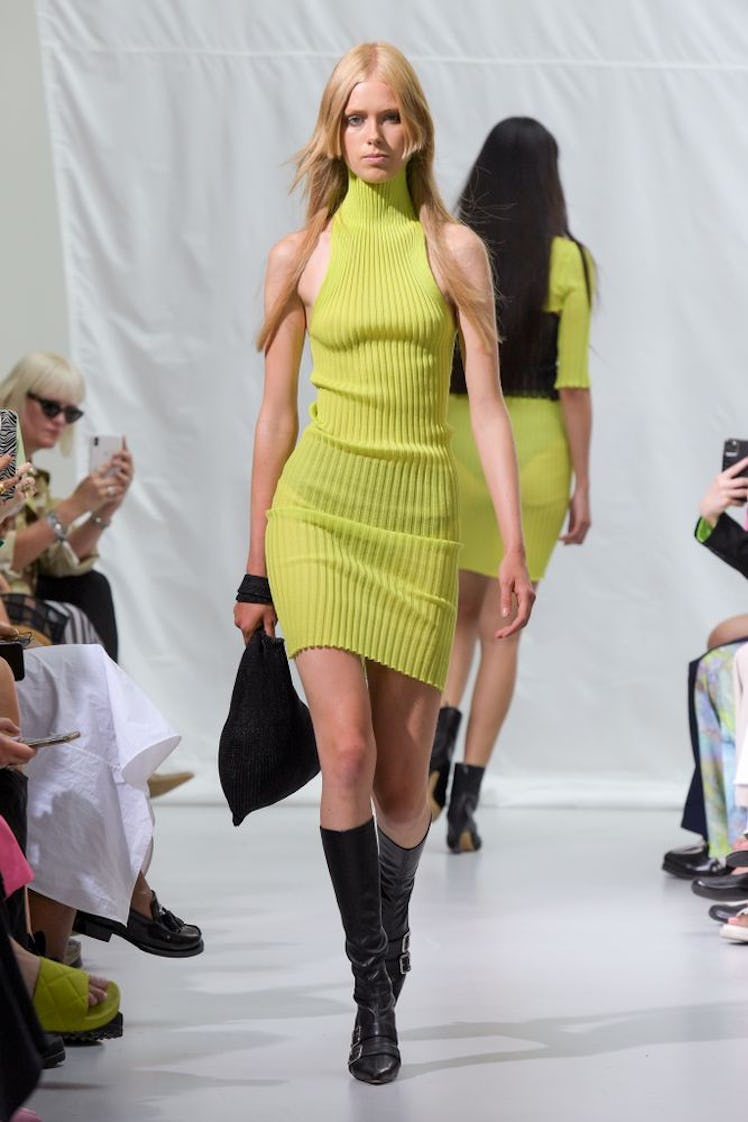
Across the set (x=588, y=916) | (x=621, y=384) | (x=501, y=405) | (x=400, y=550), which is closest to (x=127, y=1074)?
(x=400, y=550)

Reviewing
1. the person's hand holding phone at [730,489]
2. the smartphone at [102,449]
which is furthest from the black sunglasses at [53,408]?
the person's hand holding phone at [730,489]

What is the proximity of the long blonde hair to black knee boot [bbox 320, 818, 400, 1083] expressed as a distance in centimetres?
74

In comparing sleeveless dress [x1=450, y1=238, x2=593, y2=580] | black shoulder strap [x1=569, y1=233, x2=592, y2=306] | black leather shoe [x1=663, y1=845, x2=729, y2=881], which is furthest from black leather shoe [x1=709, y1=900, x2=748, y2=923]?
black shoulder strap [x1=569, y1=233, x2=592, y2=306]

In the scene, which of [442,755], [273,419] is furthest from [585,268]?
[273,419]

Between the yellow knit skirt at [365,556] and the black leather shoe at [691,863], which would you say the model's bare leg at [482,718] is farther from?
the yellow knit skirt at [365,556]

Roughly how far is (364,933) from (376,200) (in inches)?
41.6

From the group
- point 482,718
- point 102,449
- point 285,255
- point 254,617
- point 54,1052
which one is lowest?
point 54,1052

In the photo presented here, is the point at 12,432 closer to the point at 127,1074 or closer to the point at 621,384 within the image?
the point at 127,1074

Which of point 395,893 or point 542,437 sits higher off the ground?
point 542,437

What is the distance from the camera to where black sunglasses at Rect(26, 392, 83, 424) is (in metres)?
4.28

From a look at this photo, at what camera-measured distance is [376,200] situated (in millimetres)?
2740

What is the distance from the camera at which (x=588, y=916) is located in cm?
381

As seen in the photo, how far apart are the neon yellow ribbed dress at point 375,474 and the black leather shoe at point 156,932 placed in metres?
0.63

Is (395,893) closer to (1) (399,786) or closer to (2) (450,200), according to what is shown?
(1) (399,786)
